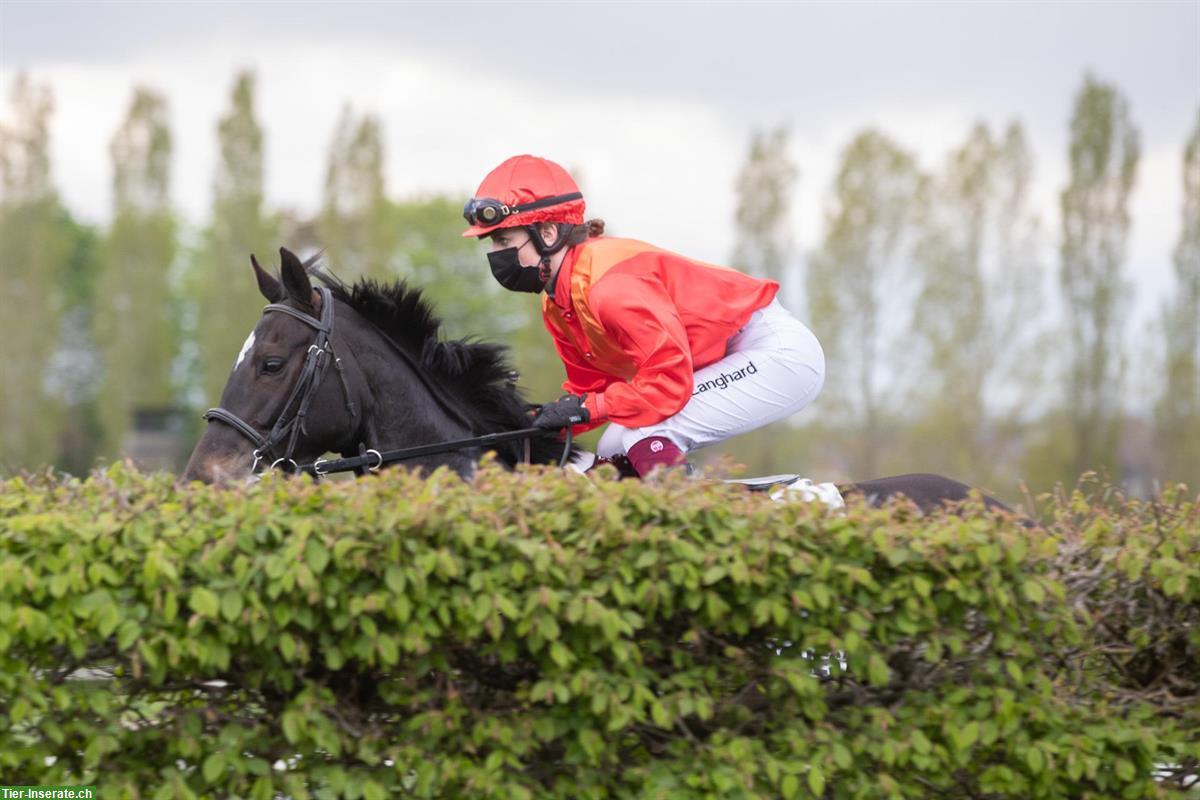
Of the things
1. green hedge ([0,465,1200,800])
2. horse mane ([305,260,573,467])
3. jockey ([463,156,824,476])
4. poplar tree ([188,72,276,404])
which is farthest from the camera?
poplar tree ([188,72,276,404])

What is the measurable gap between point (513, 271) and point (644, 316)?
631 millimetres

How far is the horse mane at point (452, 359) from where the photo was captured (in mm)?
4695

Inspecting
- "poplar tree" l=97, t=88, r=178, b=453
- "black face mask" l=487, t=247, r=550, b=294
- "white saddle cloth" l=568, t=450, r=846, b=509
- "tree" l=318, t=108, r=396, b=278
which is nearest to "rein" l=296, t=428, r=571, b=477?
"white saddle cloth" l=568, t=450, r=846, b=509

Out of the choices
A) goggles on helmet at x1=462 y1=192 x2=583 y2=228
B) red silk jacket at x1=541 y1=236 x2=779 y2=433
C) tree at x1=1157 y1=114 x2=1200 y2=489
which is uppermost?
goggles on helmet at x1=462 y1=192 x2=583 y2=228

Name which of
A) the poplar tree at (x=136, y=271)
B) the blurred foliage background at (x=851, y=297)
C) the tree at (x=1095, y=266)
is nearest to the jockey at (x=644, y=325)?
the blurred foliage background at (x=851, y=297)

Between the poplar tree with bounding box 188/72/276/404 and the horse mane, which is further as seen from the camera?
the poplar tree with bounding box 188/72/276/404

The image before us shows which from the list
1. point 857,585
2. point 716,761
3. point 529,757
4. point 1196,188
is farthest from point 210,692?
point 1196,188

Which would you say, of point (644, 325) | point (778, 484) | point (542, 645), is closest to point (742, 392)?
point (778, 484)

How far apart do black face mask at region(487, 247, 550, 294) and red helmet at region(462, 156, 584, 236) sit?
0.10 meters

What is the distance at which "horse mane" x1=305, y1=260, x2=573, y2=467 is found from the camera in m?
4.70

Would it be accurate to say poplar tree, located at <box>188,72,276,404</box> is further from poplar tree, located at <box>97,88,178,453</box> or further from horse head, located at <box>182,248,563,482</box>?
horse head, located at <box>182,248,563,482</box>

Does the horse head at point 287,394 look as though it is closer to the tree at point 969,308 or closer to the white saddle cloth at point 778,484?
the white saddle cloth at point 778,484

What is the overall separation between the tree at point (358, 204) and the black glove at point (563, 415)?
2805 cm

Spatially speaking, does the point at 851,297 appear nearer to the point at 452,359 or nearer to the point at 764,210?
the point at 764,210
